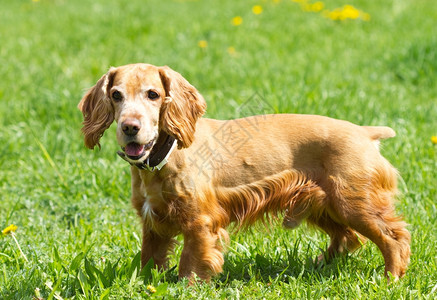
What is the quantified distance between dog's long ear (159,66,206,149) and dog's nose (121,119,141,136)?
238 millimetres

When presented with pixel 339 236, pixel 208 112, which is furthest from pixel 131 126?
pixel 208 112

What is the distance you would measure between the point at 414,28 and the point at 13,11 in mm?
6127

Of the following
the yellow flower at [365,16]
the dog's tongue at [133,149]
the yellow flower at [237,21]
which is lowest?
the dog's tongue at [133,149]

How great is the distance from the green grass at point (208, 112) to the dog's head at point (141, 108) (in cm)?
65

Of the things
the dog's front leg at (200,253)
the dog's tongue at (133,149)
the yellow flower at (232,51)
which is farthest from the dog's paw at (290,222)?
the yellow flower at (232,51)

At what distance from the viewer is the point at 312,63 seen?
703cm

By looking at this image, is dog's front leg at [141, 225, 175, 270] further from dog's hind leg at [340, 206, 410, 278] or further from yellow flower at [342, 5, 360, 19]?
yellow flower at [342, 5, 360, 19]

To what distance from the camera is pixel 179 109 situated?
3.18 meters

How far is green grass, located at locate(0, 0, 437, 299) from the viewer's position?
10.9 ft

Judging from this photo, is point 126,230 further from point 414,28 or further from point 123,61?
point 414,28

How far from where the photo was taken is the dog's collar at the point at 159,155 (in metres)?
3.21

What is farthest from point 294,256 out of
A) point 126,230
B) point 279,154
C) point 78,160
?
point 78,160

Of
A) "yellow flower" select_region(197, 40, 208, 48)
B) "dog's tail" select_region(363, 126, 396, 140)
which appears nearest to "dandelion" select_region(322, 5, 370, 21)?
"yellow flower" select_region(197, 40, 208, 48)

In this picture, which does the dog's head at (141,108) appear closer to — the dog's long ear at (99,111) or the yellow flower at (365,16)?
the dog's long ear at (99,111)
